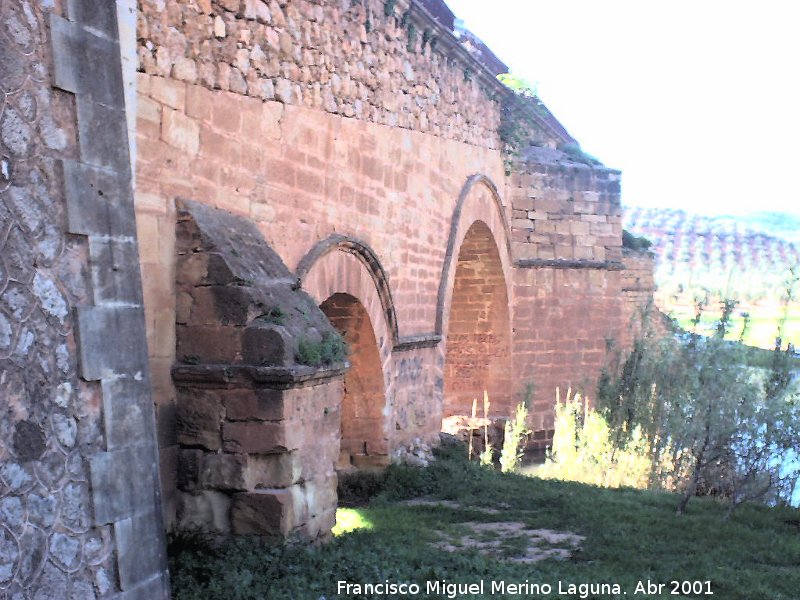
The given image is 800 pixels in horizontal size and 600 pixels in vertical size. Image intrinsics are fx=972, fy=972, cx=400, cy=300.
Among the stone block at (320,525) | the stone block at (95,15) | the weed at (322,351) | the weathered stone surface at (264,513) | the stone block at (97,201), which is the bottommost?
the stone block at (320,525)

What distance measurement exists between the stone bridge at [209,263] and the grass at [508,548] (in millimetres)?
392

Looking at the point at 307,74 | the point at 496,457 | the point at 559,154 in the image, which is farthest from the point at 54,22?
the point at 559,154

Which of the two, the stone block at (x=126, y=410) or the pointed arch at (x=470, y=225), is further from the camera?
the pointed arch at (x=470, y=225)

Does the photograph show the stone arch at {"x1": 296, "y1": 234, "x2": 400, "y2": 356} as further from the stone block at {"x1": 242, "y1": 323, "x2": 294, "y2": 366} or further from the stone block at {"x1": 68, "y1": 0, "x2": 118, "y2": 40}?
the stone block at {"x1": 68, "y1": 0, "x2": 118, "y2": 40}

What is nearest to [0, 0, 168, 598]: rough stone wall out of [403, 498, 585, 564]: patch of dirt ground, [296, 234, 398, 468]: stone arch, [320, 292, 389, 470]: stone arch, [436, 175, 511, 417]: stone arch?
[403, 498, 585, 564]: patch of dirt ground

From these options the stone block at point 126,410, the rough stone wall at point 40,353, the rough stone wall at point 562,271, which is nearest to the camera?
the rough stone wall at point 40,353

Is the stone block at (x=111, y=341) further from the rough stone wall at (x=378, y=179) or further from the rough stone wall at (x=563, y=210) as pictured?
the rough stone wall at (x=563, y=210)

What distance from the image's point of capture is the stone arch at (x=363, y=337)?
7811 mm

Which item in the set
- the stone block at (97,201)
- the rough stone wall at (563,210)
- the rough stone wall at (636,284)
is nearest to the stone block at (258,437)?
the stone block at (97,201)

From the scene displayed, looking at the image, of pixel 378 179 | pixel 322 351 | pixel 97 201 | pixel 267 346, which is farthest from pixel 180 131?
pixel 378 179

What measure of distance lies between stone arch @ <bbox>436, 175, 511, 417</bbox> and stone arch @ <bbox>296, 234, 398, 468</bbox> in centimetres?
387

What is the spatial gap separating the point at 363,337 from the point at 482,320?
16.9 ft

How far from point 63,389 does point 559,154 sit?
459 inches

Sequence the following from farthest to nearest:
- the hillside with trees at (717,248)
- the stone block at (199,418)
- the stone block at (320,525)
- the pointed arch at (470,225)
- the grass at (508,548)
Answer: the hillside with trees at (717,248)
the pointed arch at (470,225)
the stone block at (320,525)
the stone block at (199,418)
the grass at (508,548)
